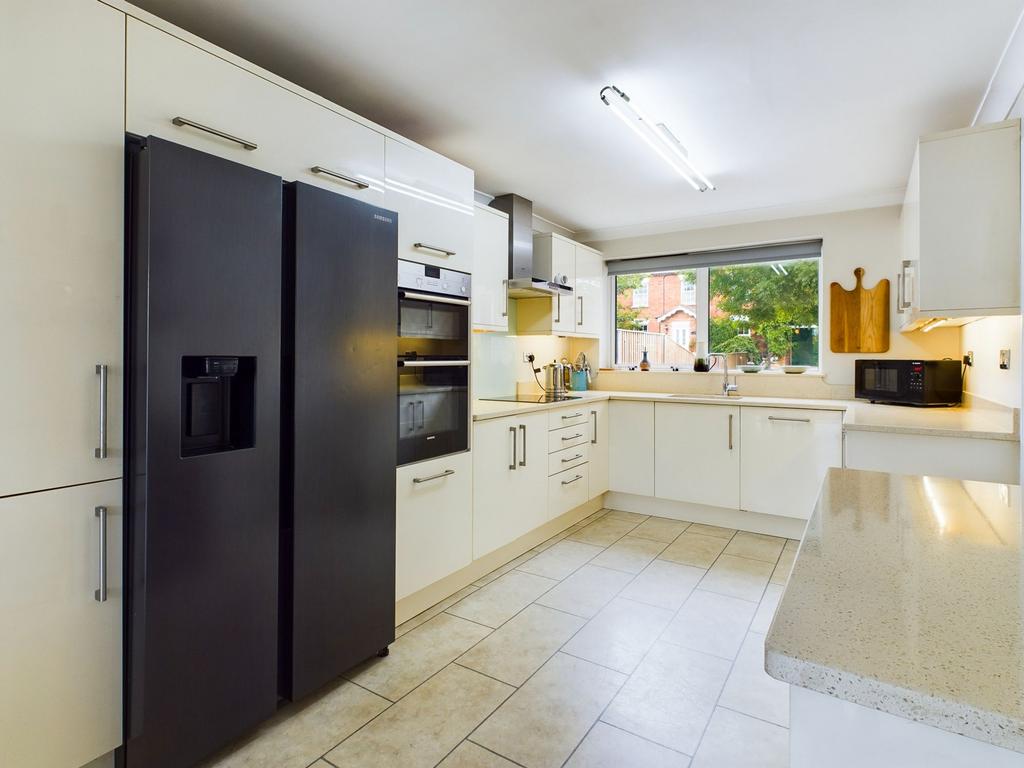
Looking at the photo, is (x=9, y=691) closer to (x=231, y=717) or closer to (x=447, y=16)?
(x=231, y=717)

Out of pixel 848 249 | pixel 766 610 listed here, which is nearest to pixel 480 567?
pixel 766 610

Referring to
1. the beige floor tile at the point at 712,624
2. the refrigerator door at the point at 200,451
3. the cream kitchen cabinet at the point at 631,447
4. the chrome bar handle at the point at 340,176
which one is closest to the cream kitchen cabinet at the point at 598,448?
the cream kitchen cabinet at the point at 631,447

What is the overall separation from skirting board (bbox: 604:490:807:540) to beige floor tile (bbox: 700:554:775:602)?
61 centimetres

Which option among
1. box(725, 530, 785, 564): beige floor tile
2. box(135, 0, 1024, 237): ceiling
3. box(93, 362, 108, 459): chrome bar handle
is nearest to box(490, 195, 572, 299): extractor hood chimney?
box(135, 0, 1024, 237): ceiling

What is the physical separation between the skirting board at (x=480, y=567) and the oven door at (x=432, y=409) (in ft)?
2.17

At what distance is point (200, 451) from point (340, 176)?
1.12 metres

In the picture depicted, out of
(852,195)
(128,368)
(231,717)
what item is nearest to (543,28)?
(128,368)

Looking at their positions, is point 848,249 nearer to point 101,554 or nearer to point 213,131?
point 213,131

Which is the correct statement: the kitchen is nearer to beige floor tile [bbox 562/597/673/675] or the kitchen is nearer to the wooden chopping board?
beige floor tile [bbox 562/597/673/675]

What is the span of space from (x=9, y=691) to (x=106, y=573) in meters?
0.30

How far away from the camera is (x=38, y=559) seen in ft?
4.47

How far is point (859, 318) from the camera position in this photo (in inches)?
157

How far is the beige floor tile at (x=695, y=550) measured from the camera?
3.32 meters

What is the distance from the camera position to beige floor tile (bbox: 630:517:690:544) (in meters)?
3.76
